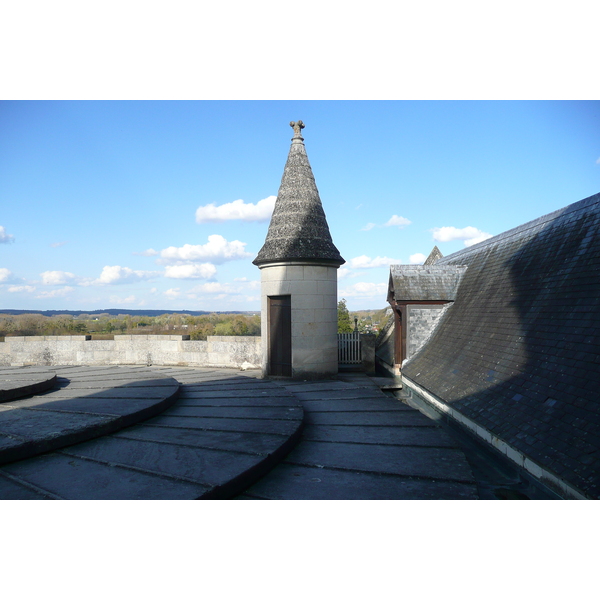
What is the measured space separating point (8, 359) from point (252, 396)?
11603 millimetres

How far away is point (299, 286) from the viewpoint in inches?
415

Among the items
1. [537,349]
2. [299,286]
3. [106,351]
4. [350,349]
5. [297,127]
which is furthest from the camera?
[106,351]

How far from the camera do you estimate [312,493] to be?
4.11 meters

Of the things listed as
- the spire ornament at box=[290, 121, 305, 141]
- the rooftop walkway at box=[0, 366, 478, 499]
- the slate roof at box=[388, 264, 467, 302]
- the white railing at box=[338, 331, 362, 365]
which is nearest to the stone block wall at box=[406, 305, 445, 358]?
the slate roof at box=[388, 264, 467, 302]

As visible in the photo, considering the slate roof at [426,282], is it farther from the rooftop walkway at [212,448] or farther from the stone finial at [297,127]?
the stone finial at [297,127]

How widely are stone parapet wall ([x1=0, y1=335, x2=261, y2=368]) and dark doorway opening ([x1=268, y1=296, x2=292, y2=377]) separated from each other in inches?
146

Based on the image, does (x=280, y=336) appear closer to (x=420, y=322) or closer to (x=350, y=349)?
(x=350, y=349)

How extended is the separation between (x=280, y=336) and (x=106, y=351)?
7.38 meters

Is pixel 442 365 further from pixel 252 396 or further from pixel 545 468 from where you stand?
pixel 545 468

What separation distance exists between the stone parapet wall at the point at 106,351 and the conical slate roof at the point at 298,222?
4.86 meters

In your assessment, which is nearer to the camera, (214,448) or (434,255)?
(214,448)

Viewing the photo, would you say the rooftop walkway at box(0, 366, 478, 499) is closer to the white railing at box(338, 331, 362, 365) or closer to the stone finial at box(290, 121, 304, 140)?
the white railing at box(338, 331, 362, 365)

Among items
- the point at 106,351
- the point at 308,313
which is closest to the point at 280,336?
the point at 308,313

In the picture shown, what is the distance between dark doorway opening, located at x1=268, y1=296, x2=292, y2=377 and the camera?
1079 cm
